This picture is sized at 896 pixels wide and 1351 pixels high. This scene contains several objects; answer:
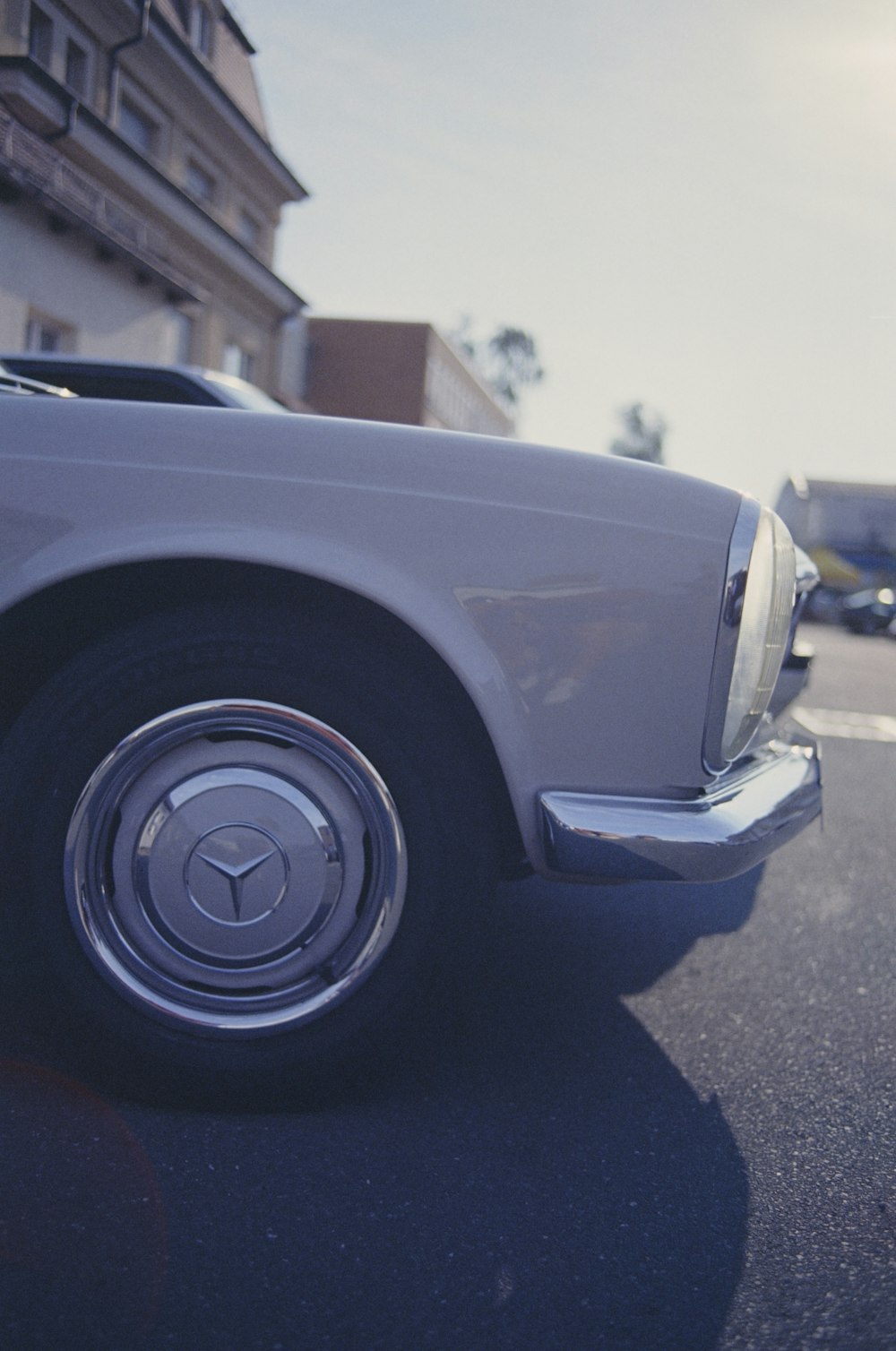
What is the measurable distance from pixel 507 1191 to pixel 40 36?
301cm

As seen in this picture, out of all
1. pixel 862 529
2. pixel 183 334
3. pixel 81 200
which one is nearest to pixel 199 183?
pixel 81 200

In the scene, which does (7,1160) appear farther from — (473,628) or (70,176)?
(70,176)

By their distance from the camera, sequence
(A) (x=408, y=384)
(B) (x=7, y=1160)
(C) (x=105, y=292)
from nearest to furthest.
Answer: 1. (B) (x=7, y=1160)
2. (C) (x=105, y=292)
3. (A) (x=408, y=384)

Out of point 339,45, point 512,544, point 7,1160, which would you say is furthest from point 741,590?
point 339,45

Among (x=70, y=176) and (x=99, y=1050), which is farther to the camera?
(x=70, y=176)

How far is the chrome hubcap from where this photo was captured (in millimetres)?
1646

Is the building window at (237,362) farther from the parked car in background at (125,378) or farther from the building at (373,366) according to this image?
the parked car in background at (125,378)

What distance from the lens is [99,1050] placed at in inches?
64.8

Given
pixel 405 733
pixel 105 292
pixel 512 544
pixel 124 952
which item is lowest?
pixel 124 952

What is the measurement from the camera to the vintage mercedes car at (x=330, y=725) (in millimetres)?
1642

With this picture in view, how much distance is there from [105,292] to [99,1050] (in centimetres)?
1157

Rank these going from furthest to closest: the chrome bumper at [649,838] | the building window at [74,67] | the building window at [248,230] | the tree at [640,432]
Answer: the tree at [640,432], the building window at [248,230], the building window at [74,67], the chrome bumper at [649,838]

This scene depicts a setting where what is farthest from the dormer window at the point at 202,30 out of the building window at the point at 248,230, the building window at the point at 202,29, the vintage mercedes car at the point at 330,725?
the building window at the point at 248,230

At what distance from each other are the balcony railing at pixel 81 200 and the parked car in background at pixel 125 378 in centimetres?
62
